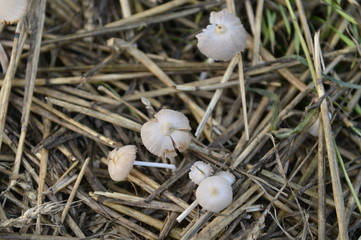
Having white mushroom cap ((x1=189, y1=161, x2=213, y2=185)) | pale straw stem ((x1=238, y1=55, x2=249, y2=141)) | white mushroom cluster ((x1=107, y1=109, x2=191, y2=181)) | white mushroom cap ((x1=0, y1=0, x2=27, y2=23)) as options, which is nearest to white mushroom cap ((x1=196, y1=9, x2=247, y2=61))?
pale straw stem ((x1=238, y1=55, x2=249, y2=141))

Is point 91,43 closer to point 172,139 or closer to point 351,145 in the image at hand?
point 172,139

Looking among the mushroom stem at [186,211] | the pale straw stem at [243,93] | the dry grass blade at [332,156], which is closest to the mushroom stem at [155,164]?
the mushroom stem at [186,211]

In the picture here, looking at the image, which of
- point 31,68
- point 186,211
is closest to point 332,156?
point 186,211

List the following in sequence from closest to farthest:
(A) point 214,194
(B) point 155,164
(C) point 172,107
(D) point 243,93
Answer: (A) point 214,194 < (B) point 155,164 < (D) point 243,93 < (C) point 172,107

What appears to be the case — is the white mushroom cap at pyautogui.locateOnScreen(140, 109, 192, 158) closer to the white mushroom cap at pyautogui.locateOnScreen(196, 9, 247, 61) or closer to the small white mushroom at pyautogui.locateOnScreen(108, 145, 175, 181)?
the small white mushroom at pyautogui.locateOnScreen(108, 145, 175, 181)

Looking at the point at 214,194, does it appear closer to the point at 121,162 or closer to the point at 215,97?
the point at 121,162
